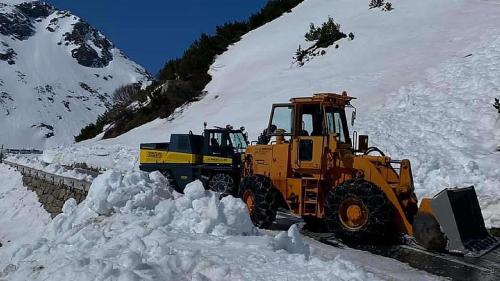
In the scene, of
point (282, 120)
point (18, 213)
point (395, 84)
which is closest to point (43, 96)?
point (18, 213)

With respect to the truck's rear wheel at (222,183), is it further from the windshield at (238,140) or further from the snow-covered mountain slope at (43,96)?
the snow-covered mountain slope at (43,96)

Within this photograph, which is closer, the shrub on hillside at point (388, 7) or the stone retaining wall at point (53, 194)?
the stone retaining wall at point (53, 194)

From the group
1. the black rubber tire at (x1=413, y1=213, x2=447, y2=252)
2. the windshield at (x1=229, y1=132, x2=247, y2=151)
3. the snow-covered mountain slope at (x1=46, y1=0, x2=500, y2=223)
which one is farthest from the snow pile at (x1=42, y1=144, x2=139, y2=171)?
the black rubber tire at (x1=413, y1=213, x2=447, y2=252)

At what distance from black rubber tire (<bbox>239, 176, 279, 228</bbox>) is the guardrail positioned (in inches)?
284

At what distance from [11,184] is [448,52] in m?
20.6

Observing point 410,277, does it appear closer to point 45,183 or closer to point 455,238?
point 455,238

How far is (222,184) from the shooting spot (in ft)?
49.9

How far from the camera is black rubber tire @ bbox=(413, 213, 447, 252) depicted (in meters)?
9.14

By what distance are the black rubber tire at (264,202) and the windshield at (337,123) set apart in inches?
61.3

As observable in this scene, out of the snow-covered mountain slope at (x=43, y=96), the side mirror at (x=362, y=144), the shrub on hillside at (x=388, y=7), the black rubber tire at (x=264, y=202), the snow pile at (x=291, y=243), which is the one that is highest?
the snow-covered mountain slope at (x=43, y=96)

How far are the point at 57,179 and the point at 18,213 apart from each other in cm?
272

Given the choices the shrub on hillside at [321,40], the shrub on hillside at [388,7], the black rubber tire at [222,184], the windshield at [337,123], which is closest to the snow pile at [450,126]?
the windshield at [337,123]

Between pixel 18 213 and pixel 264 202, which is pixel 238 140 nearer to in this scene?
pixel 264 202

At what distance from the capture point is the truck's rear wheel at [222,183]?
15008 mm
